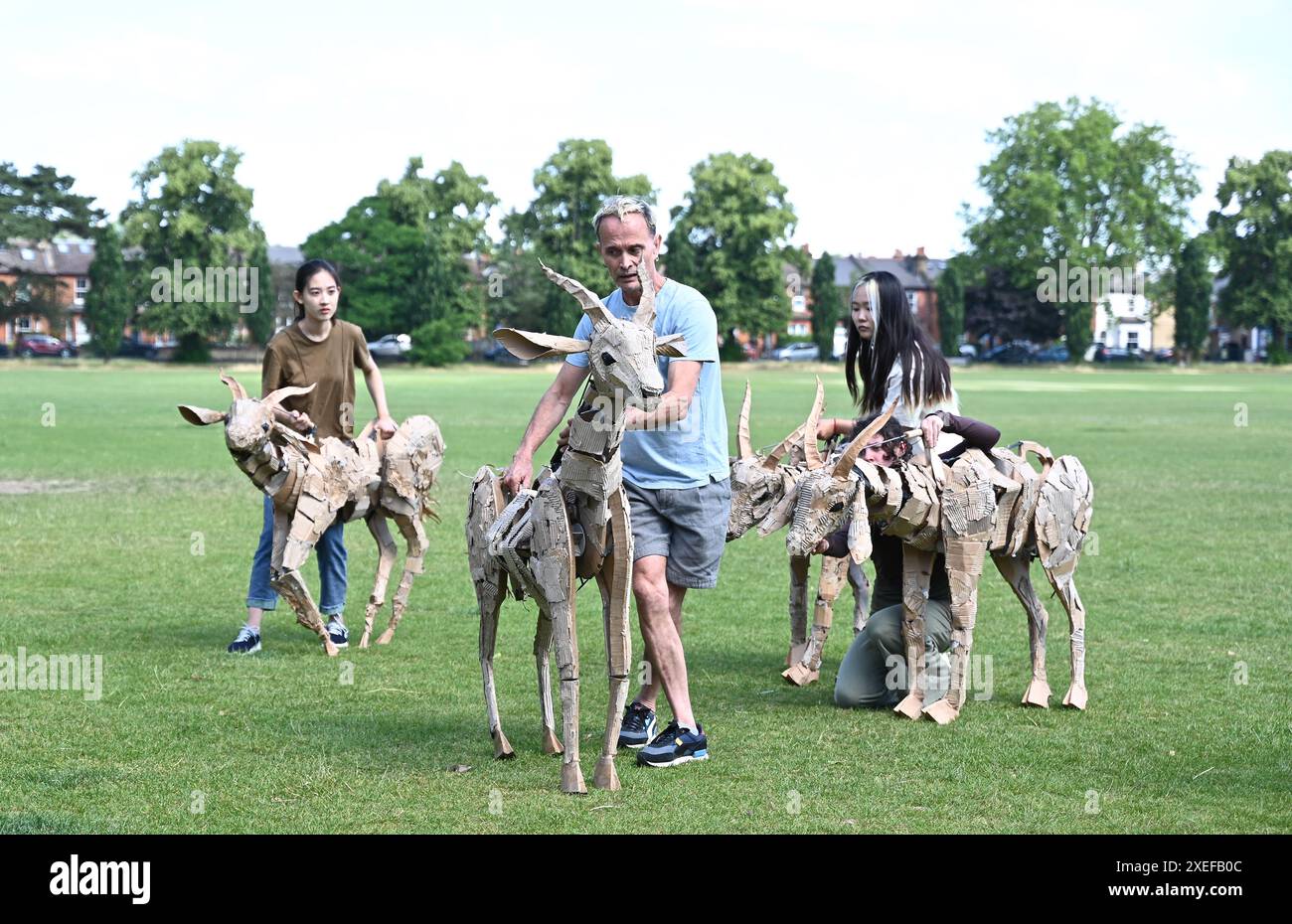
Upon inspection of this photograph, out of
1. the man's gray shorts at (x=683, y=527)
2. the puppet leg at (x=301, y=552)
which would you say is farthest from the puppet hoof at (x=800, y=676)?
the puppet leg at (x=301, y=552)

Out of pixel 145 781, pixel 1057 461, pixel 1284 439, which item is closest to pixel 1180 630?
pixel 1057 461

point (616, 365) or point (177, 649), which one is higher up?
point (616, 365)

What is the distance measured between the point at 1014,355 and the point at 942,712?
93.1 meters

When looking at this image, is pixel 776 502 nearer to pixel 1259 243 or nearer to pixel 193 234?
pixel 193 234

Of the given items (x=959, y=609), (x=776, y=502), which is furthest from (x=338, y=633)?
(x=959, y=609)

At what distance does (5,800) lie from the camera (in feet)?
21.9

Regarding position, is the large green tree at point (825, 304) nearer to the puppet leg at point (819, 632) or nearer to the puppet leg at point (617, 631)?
the puppet leg at point (819, 632)

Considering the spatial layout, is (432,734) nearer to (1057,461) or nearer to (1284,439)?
(1057,461)

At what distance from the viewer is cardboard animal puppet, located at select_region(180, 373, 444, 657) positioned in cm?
966

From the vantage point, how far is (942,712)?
8359 mm

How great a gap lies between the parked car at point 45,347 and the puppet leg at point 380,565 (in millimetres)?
83441

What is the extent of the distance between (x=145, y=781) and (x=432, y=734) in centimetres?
159

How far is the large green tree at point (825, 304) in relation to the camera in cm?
9631
